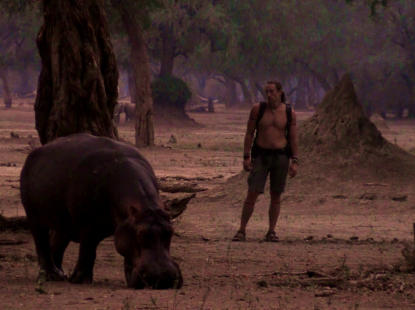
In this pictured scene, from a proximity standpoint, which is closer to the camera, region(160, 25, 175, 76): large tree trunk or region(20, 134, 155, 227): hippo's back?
region(20, 134, 155, 227): hippo's back

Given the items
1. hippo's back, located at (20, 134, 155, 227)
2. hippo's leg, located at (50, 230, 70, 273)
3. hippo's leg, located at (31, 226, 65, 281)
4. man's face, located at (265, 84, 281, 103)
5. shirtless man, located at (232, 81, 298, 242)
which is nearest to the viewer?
hippo's back, located at (20, 134, 155, 227)

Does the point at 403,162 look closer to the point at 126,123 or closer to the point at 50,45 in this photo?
the point at 50,45

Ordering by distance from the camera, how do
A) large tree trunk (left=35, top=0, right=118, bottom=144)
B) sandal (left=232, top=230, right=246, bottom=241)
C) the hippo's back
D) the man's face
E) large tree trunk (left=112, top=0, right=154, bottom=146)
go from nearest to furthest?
the hippo's back < large tree trunk (left=35, top=0, right=118, bottom=144) < the man's face < sandal (left=232, top=230, right=246, bottom=241) < large tree trunk (left=112, top=0, right=154, bottom=146)

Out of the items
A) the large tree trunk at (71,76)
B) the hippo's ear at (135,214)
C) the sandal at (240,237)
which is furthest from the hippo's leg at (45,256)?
the sandal at (240,237)

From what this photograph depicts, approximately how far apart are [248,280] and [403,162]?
872cm

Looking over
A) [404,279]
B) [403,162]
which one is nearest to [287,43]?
[403,162]

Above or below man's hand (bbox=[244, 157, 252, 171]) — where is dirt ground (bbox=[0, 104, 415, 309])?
below

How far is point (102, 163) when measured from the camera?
680cm

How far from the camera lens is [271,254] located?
9.48 metres

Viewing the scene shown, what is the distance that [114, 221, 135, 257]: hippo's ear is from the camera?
6203 millimetres

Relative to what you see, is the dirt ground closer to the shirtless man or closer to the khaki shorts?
the shirtless man

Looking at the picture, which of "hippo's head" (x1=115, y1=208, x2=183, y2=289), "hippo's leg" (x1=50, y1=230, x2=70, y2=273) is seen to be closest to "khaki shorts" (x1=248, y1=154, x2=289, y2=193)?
"hippo's leg" (x1=50, y1=230, x2=70, y2=273)

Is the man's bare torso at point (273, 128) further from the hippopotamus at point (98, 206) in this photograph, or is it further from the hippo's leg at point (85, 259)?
the hippo's leg at point (85, 259)

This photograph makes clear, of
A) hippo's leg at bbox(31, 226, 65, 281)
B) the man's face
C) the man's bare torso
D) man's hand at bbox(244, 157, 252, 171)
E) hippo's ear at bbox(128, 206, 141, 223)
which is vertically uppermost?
the man's face
